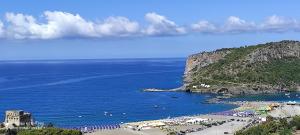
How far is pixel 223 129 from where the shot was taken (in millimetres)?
106688

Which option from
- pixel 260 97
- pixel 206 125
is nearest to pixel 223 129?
pixel 206 125

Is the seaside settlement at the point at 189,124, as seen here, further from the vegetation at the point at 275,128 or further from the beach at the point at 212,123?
the vegetation at the point at 275,128

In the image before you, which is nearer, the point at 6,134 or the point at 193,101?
the point at 6,134

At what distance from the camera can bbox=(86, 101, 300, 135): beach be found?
103750 millimetres

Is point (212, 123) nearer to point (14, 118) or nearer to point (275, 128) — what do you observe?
point (275, 128)

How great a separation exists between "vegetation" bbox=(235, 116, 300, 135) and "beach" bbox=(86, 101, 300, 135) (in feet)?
21.3

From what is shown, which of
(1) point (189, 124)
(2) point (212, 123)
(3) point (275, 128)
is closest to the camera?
(3) point (275, 128)

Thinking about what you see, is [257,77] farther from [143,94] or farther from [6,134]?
[6,134]

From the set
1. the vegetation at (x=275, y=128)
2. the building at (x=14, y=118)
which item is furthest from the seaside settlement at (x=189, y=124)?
the vegetation at (x=275, y=128)

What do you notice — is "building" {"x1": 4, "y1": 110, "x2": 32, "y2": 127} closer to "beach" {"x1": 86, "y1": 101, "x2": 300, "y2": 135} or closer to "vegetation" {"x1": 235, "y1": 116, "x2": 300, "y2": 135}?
"beach" {"x1": 86, "y1": 101, "x2": 300, "y2": 135}

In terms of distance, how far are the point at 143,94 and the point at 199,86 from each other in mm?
18990

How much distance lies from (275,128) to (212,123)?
1917 cm

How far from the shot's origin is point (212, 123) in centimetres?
11431

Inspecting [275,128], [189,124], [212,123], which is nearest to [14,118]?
[189,124]
